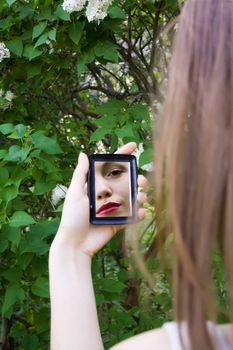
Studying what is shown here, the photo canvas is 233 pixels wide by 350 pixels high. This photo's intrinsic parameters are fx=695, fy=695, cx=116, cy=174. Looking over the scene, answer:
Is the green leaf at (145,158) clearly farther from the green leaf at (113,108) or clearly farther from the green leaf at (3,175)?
the green leaf at (3,175)

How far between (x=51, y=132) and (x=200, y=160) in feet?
6.19

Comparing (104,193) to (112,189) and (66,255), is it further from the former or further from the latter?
(66,255)

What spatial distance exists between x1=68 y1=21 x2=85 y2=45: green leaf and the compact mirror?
2.79 ft

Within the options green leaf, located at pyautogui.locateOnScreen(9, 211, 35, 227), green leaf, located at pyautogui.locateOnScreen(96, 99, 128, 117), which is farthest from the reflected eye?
green leaf, located at pyautogui.locateOnScreen(96, 99, 128, 117)

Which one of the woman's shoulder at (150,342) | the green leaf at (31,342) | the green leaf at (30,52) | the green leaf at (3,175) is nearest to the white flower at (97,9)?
the green leaf at (30,52)

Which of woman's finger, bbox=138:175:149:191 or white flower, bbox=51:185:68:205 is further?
white flower, bbox=51:185:68:205

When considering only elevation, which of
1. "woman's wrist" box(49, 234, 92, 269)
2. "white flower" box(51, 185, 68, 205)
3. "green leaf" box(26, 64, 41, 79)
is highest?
"green leaf" box(26, 64, 41, 79)

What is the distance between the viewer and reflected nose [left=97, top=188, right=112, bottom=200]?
140 cm

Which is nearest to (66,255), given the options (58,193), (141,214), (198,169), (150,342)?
(141,214)

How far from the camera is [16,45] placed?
2268 millimetres

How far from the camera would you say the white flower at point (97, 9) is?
2.09m

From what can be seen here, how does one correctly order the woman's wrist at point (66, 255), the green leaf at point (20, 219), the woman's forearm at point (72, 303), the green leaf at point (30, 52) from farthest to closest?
the green leaf at point (30, 52)
the green leaf at point (20, 219)
the woman's wrist at point (66, 255)
the woman's forearm at point (72, 303)

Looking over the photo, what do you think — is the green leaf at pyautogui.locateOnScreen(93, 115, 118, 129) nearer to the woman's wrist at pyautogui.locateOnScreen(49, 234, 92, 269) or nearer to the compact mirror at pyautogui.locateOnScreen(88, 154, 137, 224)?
the compact mirror at pyautogui.locateOnScreen(88, 154, 137, 224)

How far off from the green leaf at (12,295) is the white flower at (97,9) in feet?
2.73
